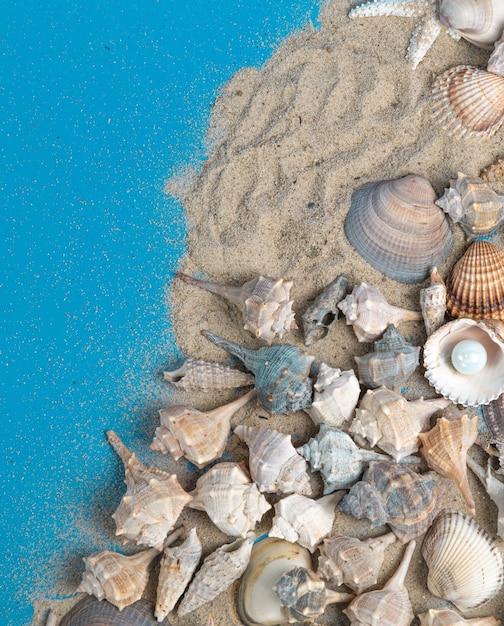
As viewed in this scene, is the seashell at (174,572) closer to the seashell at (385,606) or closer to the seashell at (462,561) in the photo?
the seashell at (385,606)

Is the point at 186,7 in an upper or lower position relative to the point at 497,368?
upper

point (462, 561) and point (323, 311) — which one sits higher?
point (323, 311)

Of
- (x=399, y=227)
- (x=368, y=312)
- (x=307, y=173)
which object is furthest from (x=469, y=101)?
(x=368, y=312)

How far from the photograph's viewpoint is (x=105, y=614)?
227 centimetres

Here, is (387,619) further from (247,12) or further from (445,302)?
(247,12)

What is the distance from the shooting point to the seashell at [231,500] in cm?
221

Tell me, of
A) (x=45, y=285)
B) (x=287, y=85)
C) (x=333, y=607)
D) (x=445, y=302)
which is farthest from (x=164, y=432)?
(x=287, y=85)

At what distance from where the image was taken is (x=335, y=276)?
7.90 ft

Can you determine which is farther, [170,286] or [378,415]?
[170,286]

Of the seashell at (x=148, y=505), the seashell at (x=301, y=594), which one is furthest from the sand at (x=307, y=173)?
the seashell at (x=301, y=594)

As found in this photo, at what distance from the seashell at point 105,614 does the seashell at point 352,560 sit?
649 mm

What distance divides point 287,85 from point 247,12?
0.35m

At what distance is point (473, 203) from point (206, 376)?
1175 mm

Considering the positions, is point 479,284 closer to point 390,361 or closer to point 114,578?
point 390,361
